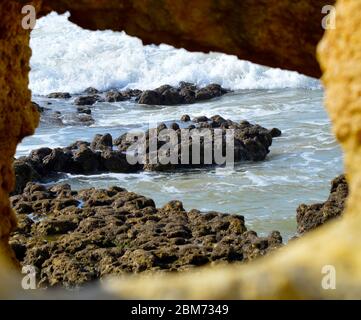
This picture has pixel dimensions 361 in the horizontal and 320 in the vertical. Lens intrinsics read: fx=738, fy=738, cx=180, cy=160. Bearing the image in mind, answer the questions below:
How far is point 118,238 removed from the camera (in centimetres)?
1337

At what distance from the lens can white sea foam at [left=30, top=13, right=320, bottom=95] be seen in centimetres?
3553

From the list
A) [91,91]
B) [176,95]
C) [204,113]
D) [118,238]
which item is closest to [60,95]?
[91,91]

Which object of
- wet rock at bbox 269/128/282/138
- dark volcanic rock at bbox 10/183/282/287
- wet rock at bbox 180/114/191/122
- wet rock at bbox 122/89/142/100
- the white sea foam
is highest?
the white sea foam

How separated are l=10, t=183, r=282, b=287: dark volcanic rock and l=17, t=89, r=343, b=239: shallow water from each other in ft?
4.71

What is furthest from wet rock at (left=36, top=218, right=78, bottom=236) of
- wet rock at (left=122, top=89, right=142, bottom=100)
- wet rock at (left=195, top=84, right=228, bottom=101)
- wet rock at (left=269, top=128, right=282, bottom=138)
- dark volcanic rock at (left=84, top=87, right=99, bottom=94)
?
dark volcanic rock at (left=84, top=87, right=99, bottom=94)

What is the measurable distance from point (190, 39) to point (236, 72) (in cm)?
2951

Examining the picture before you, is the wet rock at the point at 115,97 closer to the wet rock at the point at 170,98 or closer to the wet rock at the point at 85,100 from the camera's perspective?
the wet rock at the point at 85,100

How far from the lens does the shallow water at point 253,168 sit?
1678 centimetres

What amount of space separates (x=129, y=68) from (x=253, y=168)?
19.3 metres

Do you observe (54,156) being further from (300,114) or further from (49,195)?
(300,114)

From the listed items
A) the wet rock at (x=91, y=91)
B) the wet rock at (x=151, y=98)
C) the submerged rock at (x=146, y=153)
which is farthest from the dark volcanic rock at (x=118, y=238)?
the wet rock at (x=91, y=91)

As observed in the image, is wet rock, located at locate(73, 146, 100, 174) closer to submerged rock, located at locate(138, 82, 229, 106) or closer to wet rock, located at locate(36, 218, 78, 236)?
wet rock, located at locate(36, 218, 78, 236)

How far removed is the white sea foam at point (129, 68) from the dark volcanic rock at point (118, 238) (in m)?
19.3
